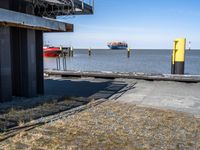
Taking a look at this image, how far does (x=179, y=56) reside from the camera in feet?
59.1

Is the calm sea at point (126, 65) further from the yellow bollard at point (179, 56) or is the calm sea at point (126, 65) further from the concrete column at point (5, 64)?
the concrete column at point (5, 64)

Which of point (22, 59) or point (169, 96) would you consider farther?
point (169, 96)

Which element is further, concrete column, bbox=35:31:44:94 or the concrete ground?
concrete column, bbox=35:31:44:94

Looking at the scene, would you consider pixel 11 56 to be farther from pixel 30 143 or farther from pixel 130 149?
pixel 130 149

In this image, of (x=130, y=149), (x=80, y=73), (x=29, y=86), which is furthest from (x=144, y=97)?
(x=80, y=73)

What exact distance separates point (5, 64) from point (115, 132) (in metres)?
4.44

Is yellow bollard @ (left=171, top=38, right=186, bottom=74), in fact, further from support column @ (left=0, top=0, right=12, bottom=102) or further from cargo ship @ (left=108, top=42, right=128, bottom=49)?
cargo ship @ (left=108, top=42, right=128, bottom=49)

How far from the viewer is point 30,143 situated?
4887 millimetres

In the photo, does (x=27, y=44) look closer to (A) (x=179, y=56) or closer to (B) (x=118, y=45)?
(A) (x=179, y=56)

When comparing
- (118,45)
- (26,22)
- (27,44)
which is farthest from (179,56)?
(118,45)

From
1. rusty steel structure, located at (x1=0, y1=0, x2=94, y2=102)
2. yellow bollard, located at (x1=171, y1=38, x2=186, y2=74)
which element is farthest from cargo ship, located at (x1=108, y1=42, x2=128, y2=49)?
rusty steel structure, located at (x1=0, y1=0, x2=94, y2=102)

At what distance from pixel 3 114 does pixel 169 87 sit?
8554 millimetres

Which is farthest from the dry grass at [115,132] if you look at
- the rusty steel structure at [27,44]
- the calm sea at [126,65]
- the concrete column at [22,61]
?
the calm sea at [126,65]

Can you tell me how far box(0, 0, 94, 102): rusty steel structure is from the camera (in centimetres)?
854
